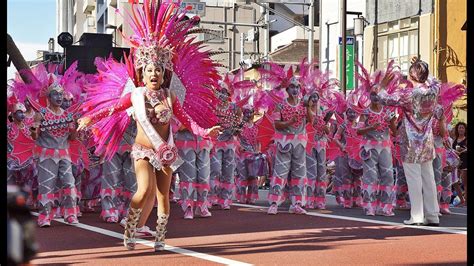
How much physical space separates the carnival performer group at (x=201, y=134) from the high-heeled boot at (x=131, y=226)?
0.01 metres

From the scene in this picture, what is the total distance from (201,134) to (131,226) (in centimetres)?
113

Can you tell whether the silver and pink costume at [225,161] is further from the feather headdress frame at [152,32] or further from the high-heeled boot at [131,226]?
the high-heeled boot at [131,226]

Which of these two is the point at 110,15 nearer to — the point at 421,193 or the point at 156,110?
the point at 421,193

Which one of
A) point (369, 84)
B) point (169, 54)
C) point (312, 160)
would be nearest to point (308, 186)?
point (312, 160)

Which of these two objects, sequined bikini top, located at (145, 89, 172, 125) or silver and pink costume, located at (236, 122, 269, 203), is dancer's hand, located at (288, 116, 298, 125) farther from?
sequined bikini top, located at (145, 89, 172, 125)

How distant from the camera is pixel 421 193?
10.1m

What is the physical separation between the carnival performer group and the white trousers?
0.02m

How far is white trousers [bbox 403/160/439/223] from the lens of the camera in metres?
10.1

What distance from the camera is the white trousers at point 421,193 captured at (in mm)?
10133

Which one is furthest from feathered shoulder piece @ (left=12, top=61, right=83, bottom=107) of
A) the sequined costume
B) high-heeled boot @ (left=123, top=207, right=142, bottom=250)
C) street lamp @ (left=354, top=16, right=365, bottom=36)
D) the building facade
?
street lamp @ (left=354, top=16, right=365, bottom=36)

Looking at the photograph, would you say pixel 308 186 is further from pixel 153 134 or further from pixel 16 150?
pixel 153 134

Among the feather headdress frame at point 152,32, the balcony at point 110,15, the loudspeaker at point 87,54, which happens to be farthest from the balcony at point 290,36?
the feather headdress frame at point 152,32

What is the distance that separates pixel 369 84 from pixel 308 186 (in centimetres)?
184

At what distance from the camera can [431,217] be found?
10.2 m
